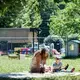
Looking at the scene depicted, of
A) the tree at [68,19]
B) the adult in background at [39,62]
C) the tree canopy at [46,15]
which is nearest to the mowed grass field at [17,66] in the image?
the tree canopy at [46,15]

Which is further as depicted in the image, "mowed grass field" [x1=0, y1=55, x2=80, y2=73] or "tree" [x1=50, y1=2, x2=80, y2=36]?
"tree" [x1=50, y1=2, x2=80, y2=36]

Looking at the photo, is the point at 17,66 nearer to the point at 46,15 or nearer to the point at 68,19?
the point at 68,19

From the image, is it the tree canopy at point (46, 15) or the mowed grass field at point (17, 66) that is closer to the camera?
the tree canopy at point (46, 15)

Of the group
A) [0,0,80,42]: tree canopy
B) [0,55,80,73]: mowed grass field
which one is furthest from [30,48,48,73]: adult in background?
[0,55,80,73]: mowed grass field

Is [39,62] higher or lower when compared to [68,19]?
higher

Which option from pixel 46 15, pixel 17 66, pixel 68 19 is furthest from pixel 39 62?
pixel 46 15

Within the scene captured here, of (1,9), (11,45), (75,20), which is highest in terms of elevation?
(1,9)

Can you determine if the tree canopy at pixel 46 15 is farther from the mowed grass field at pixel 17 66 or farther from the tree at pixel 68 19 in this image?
the mowed grass field at pixel 17 66

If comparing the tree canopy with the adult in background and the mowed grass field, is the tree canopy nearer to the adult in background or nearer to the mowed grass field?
the adult in background

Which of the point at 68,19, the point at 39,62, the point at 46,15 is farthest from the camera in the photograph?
the point at 46,15

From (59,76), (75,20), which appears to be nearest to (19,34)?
(75,20)

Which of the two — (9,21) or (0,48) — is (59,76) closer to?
(0,48)

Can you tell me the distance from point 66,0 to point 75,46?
946 inches

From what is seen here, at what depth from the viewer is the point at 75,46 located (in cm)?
3738
